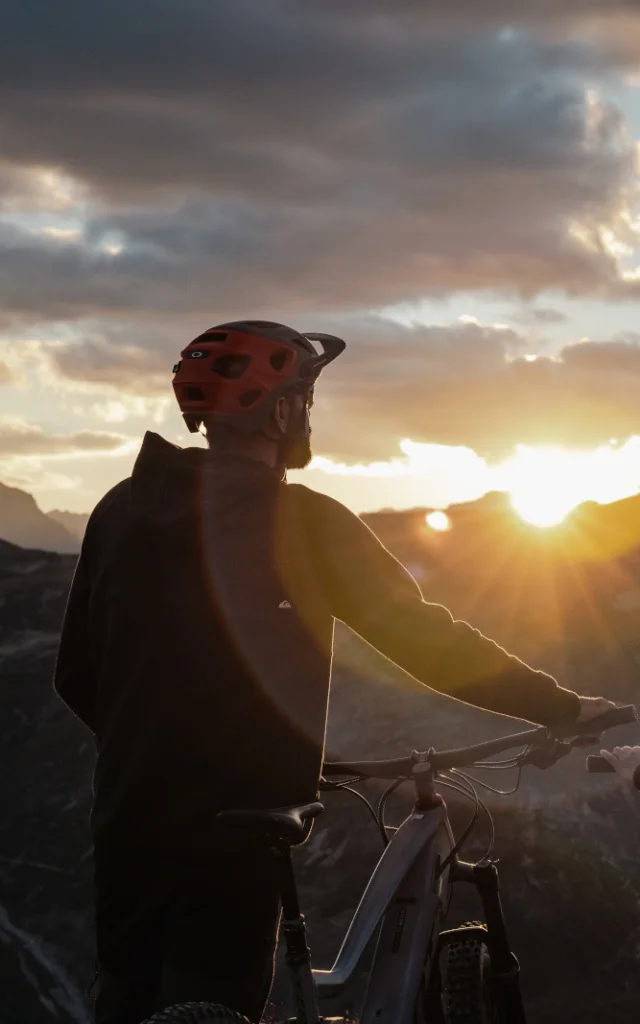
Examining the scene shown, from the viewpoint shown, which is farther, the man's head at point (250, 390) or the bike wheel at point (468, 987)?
the bike wheel at point (468, 987)

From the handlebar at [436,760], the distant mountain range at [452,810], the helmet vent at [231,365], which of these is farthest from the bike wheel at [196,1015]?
the distant mountain range at [452,810]

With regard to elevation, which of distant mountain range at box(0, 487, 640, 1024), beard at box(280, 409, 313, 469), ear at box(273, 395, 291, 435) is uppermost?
ear at box(273, 395, 291, 435)

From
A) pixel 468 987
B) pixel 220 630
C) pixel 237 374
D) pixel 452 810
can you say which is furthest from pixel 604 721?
pixel 452 810

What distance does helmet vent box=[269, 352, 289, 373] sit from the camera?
183 inches

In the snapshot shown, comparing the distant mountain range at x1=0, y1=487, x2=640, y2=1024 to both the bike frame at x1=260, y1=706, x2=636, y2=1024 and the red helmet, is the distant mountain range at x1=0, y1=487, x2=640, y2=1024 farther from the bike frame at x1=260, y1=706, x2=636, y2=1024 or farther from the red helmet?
the red helmet

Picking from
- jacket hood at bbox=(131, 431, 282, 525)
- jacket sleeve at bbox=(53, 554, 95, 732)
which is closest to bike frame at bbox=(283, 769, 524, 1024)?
jacket sleeve at bbox=(53, 554, 95, 732)

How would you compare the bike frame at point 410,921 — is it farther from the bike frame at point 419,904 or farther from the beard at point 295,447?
the beard at point 295,447

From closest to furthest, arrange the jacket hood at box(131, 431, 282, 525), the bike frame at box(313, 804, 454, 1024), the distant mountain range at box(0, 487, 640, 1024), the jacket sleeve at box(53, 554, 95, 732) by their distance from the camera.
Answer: the jacket hood at box(131, 431, 282, 525)
the jacket sleeve at box(53, 554, 95, 732)
the bike frame at box(313, 804, 454, 1024)
the distant mountain range at box(0, 487, 640, 1024)

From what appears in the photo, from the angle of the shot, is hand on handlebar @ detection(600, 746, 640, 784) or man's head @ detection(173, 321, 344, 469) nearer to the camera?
man's head @ detection(173, 321, 344, 469)

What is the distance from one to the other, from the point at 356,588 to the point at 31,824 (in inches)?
404

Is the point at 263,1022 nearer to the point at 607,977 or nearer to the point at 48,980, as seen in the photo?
the point at 607,977

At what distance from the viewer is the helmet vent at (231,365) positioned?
4.54 m

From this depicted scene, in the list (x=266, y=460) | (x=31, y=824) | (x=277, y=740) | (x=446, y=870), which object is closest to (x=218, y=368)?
(x=266, y=460)

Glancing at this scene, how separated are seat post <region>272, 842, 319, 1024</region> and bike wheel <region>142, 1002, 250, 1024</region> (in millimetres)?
252
